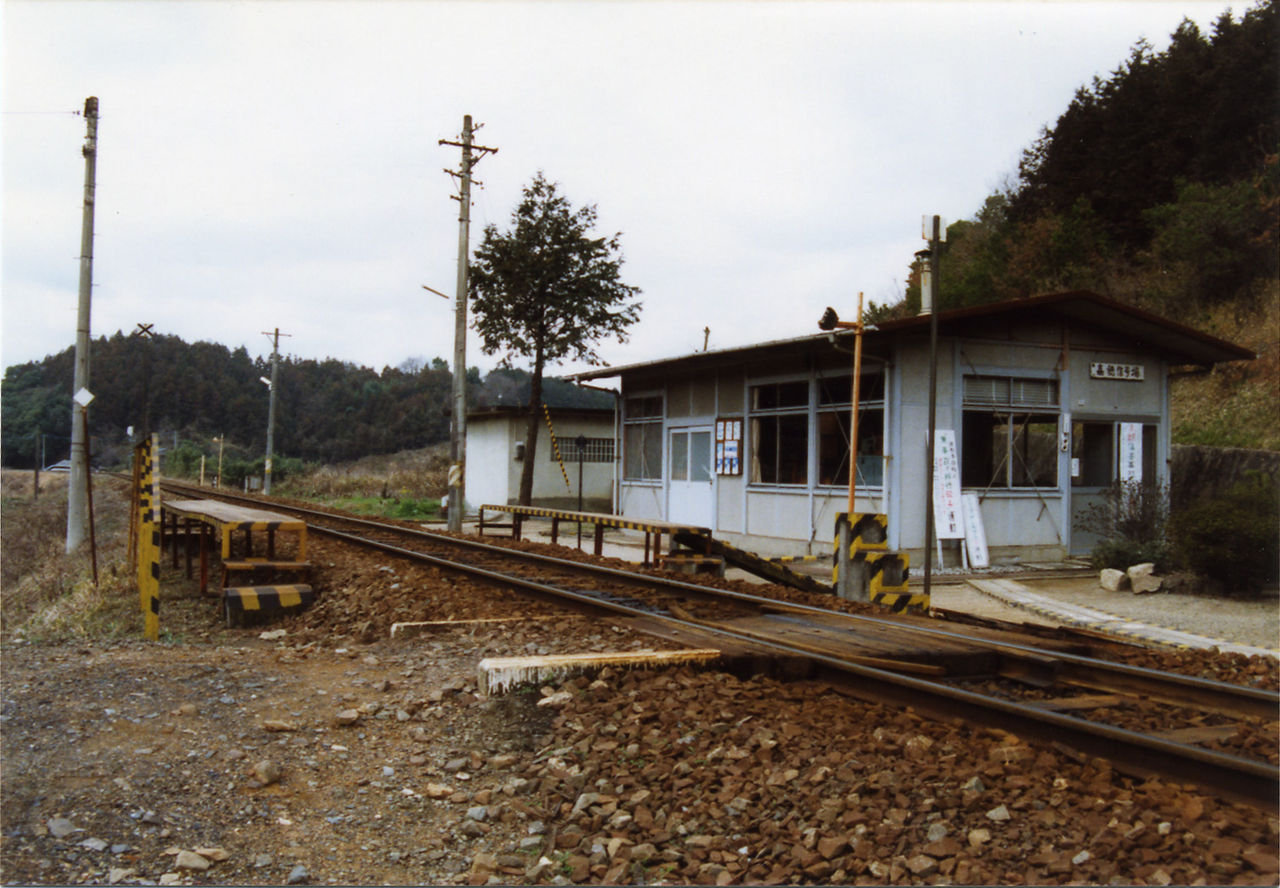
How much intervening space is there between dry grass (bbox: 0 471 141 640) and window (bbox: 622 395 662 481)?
9.76 metres

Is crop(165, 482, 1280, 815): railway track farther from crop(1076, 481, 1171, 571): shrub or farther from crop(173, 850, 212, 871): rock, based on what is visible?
crop(1076, 481, 1171, 571): shrub

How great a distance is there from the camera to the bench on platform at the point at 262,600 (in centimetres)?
837

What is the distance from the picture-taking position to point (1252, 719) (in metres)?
4.78

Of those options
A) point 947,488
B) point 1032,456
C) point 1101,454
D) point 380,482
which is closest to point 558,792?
point 947,488

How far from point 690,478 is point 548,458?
31.8 ft

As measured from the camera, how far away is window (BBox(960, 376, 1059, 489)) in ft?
47.1

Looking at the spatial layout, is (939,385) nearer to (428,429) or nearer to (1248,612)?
(1248,612)

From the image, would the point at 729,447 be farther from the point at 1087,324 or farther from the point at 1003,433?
the point at 1087,324

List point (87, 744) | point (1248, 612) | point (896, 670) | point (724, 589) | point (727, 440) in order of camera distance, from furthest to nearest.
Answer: point (727, 440), point (1248, 612), point (724, 589), point (896, 670), point (87, 744)

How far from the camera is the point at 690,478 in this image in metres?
18.6

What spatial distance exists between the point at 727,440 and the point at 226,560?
993 centimetres

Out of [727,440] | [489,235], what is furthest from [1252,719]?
[489,235]

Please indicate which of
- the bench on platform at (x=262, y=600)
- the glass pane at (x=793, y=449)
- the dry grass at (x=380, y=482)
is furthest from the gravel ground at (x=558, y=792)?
the dry grass at (x=380, y=482)

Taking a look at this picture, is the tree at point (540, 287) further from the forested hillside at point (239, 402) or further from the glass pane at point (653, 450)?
the forested hillside at point (239, 402)
